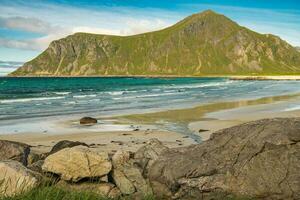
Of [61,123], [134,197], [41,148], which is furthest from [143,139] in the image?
[134,197]

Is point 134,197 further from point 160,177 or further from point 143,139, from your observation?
point 143,139

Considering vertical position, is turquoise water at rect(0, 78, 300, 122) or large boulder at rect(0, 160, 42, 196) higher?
large boulder at rect(0, 160, 42, 196)

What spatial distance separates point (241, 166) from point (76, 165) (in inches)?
142

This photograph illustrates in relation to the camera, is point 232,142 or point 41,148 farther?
point 41,148

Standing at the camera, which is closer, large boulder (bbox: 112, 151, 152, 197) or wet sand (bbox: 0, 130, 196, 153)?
large boulder (bbox: 112, 151, 152, 197)

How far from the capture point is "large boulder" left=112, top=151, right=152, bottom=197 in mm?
10039

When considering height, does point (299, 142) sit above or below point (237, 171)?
above

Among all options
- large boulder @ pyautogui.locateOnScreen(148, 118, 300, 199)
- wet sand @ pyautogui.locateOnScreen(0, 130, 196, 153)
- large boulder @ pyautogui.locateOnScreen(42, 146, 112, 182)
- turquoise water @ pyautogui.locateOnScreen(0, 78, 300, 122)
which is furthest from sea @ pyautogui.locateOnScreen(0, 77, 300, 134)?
large boulder @ pyautogui.locateOnScreen(148, 118, 300, 199)

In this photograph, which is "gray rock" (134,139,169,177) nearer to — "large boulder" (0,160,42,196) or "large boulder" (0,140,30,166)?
"large boulder" (0,160,42,196)

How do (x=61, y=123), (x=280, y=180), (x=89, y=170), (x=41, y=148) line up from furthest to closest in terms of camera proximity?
(x=61, y=123), (x=41, y=148), (x=89, y=170), (x=280, y=180)

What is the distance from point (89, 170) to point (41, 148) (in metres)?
9.58

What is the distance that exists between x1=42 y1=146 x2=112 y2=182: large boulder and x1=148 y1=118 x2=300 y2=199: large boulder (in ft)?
4.22

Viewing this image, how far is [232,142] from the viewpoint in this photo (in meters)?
9.45

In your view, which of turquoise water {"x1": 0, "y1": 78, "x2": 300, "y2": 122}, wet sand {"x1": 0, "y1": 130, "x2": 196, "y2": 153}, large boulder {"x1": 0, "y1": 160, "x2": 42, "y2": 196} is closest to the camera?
large boulder {"x1": 0, "y1": 160, "x2": 42, "y2": 196}
